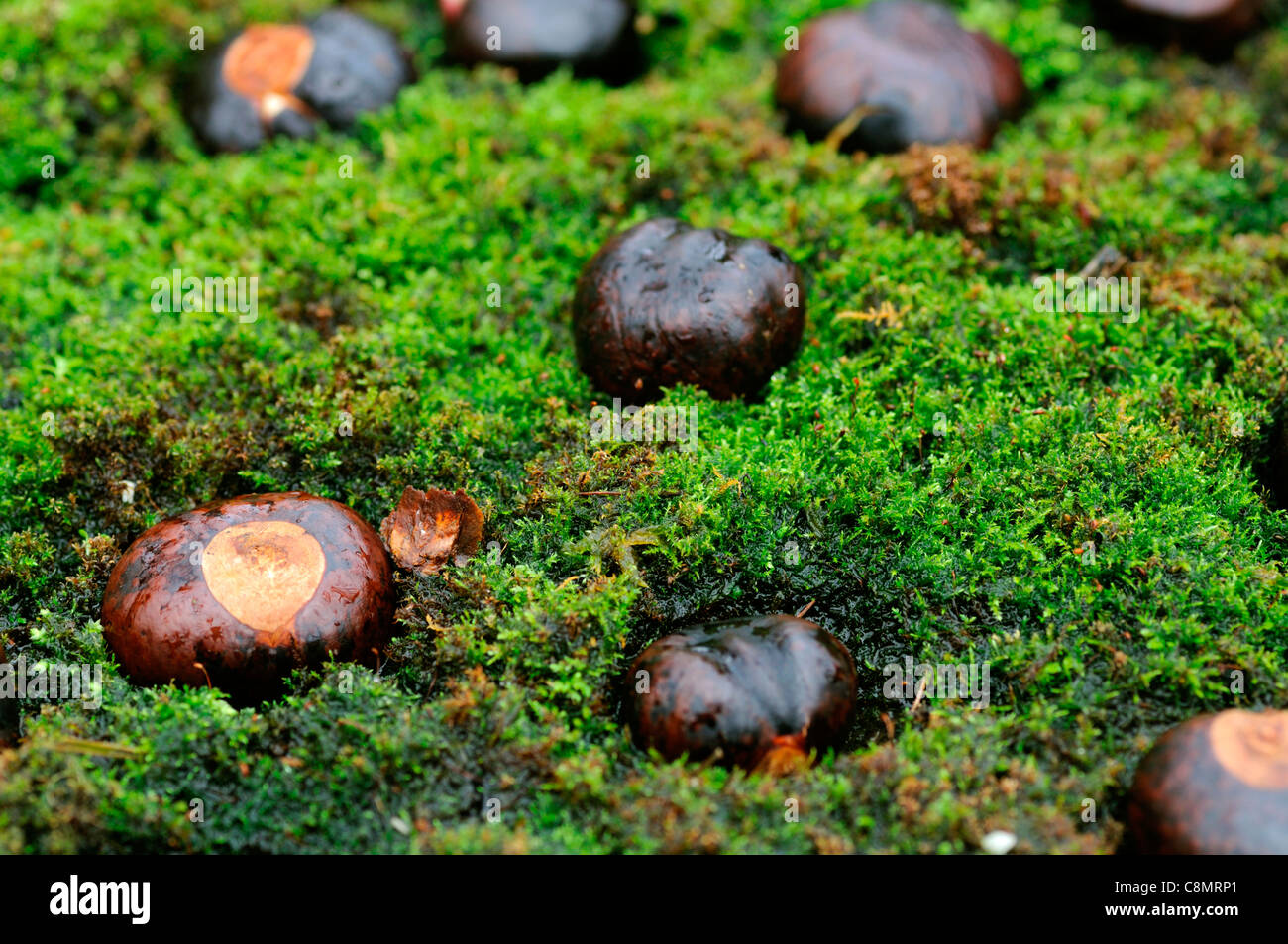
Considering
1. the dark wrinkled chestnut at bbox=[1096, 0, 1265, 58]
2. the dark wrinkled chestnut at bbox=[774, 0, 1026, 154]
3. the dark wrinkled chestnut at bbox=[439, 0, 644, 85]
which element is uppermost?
the dark wrinkled chestnut at bbox=[1096, 0, 1265, 58]

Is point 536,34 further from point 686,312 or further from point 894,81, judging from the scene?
point 686,312

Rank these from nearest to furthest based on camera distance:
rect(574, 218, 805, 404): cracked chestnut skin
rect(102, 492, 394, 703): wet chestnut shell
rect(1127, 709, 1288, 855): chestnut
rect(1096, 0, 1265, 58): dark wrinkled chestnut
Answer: rect(1127, 709, 1288, 855): chestnut, rect(102, 492, 394, 703): wet chestnut shell, rect(574, 218, 805, 404): cracked chestnut skin, rect(1096, 0, 1265, 58): dark wrinkled chestnut

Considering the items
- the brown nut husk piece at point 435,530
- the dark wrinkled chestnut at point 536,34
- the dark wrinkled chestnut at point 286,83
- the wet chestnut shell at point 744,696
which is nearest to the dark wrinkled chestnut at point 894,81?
the dark wrinkled chestnut at point 536,34

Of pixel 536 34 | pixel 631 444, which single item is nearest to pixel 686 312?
pixel 631 444

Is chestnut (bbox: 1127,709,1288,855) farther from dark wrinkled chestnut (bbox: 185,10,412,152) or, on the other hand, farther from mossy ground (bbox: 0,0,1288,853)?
dark wrinkled chestnut (bbox: 185,10,412,152)

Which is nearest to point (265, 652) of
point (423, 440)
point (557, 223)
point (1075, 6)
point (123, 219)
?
point (423, 440)

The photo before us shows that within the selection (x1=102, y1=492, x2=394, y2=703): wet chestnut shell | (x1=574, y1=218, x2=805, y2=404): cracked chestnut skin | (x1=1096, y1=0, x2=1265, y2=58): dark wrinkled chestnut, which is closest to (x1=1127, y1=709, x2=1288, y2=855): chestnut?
(x1=574, y1=218, x2=805, y2=404): cracked chestnut skin

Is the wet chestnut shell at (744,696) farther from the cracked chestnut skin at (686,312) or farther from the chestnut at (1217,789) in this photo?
the cracked chestnut skin at (686,312)
